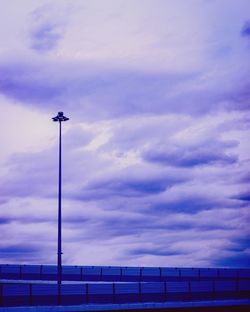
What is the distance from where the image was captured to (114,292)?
3388 centimetres

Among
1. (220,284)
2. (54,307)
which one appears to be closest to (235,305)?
(220,284)

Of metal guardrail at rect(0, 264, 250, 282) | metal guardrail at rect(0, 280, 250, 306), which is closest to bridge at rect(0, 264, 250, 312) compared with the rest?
metal guardrail at rect(0, 280, 250, 306)

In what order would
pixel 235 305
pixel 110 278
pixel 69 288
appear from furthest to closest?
pixel 110 278 → pixel 235 305 → pixel 69 288

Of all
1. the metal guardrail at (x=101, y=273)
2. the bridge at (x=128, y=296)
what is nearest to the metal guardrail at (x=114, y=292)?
the bridge at (x=128, y=296)

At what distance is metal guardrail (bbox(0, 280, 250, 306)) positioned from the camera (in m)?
30.5

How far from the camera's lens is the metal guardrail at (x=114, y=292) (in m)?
30.5

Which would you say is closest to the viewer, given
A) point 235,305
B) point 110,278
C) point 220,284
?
point 235,305

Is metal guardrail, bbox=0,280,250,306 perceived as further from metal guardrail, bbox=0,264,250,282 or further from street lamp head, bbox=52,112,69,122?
metal guardrail, bbox=0,264,250,282

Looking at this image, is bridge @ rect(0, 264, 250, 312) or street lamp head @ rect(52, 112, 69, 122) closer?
bridge @ rect(0, 264, 250, 312)

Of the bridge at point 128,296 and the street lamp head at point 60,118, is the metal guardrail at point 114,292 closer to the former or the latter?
the bridge at point 128,296

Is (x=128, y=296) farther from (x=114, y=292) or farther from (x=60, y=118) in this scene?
(x=60, y=118)

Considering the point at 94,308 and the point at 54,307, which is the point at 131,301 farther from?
the point at 54,307

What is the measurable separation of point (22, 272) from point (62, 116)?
29744 mm

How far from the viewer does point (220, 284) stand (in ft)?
127
